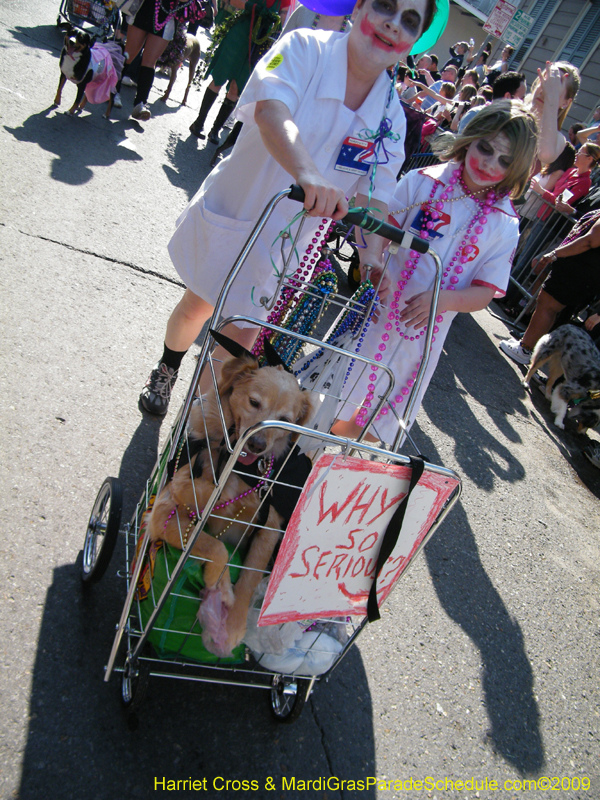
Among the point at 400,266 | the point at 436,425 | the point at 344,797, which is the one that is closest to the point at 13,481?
the point at 344,797

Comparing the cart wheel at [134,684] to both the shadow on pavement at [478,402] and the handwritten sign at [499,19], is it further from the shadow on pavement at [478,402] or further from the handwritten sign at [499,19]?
the handwritten sign at [499,19]

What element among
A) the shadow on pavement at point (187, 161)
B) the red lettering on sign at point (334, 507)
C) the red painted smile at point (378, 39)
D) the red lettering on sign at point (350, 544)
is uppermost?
the red painted smile at point (378, 39)

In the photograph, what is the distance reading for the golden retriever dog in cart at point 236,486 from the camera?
5.78 ft

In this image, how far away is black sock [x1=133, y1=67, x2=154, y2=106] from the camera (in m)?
6.21

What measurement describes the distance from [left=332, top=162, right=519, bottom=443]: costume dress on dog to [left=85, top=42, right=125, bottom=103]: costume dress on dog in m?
4.73

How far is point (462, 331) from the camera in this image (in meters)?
6.73

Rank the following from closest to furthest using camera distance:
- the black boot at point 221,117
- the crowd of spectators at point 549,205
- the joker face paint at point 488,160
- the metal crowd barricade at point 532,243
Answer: the joker face paint at point 488,160 < the crowd of spectators at point 549,205 < the black boot at point 221,117 < the metal crowd barricade at point 532,243

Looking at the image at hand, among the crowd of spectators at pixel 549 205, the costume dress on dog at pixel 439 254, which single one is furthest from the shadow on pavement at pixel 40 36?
the costume dress on dog at pixel 439 254

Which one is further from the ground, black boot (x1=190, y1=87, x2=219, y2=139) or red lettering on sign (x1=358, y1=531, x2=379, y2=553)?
red lettering on sign (x1=358, y1=531, x2=379, y2=553)

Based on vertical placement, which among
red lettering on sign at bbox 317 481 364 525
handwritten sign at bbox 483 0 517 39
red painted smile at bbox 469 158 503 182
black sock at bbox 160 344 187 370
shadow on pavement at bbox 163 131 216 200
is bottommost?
shadow on pavement at bbox 163 131 216 200

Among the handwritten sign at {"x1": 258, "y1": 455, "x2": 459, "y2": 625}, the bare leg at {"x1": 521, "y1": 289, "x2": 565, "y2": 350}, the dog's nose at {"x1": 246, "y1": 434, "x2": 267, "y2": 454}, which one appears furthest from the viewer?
the bare leg at {"x1": 521, "y1": 289, "x2": 565, "y2": 350}

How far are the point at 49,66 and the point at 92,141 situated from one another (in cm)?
206

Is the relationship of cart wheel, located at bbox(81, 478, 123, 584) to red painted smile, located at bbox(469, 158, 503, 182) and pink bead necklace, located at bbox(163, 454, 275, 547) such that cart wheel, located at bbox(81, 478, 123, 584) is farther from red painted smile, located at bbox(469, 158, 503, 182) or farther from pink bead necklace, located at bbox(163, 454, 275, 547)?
red painted smile, located at bbox(469, 158, 503, 182)

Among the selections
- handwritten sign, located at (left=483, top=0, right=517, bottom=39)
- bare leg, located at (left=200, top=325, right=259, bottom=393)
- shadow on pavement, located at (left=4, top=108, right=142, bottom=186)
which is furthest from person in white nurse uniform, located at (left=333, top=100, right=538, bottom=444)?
handwritten sign, located at (left=483, top=0, right=517, bottom=39)
